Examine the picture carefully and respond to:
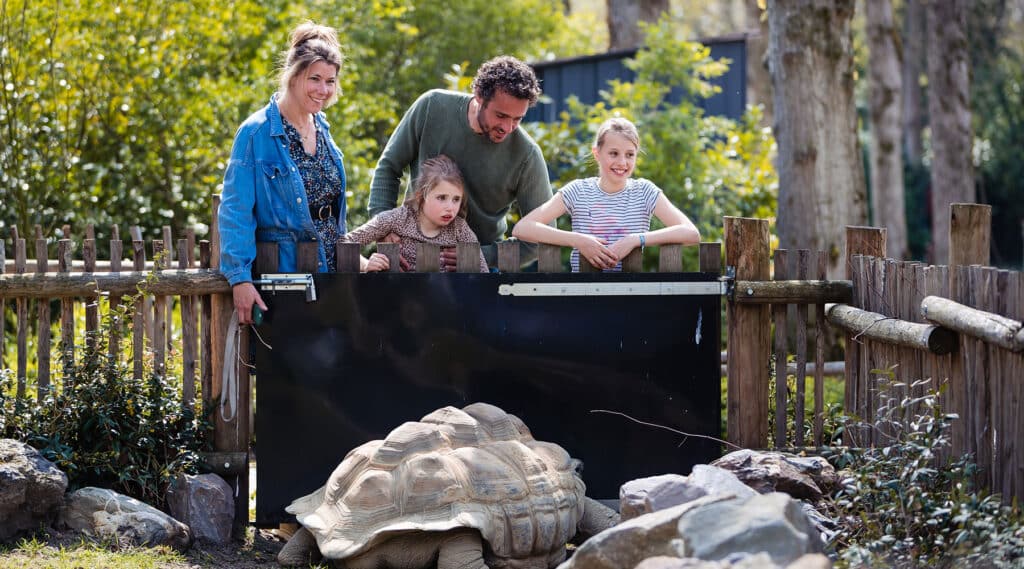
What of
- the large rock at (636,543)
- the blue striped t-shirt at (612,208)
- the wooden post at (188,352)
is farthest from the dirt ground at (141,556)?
the blue striped t-shirt at (612,208)

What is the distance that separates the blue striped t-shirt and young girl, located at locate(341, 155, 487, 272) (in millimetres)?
586

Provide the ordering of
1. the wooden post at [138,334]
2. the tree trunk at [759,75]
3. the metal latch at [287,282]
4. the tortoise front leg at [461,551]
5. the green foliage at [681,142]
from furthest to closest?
the tree trunk at [759,75] → the green foliage at [681,142] → the wooden post at [138,334] → the metal latch at [287,282] → the tortoise front leg at [461,551]

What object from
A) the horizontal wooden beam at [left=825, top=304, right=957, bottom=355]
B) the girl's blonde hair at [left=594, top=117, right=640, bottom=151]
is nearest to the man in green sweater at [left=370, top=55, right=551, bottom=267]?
the girl's blonde hair at [left=594, top=117, right=640, bottom=151]

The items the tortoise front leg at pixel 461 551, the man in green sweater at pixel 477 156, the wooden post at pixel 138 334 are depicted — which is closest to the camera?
the tortoise front leg at pixel 461 551

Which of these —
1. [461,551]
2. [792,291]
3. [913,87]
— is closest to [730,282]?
[792,291]

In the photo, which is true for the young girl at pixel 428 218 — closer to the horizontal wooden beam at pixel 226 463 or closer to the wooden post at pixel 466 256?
the wooden post at pixel 466 256

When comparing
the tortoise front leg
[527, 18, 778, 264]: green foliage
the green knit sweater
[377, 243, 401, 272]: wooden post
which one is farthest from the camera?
[527, 18, 778, 264]: green foliage

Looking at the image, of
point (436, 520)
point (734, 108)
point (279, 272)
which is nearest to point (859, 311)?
point (436, 520)

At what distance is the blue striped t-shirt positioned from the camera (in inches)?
252

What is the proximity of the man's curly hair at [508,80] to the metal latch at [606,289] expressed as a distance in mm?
1024

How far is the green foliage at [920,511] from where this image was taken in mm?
4266

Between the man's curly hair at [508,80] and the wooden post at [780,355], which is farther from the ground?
the man's curly hair at [508,80]

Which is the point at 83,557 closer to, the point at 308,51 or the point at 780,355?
the point at 308,51

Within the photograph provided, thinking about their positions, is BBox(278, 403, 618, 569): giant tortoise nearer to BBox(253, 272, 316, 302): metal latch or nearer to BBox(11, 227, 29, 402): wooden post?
BBox(253, 272, 316, 302): metal latch
